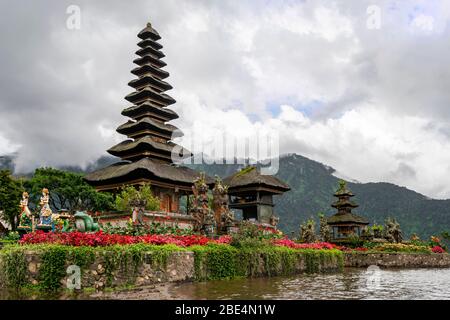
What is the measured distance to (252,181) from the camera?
131 ft

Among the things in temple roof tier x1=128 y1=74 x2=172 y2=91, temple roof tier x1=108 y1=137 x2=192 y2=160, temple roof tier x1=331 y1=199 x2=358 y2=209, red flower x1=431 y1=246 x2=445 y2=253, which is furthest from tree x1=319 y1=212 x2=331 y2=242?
temple roof tier x1=128 y1=74 x2=172 y2=91

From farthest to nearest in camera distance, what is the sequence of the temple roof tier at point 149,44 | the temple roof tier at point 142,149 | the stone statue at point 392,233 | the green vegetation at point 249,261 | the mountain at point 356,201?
1. the mountain at point 356,201
2. the stone statue at point 392,233
3. the temple roof tier at point 149,44
4. the temple roof tier at point 142,149
5. the green vegetation at point 249,261

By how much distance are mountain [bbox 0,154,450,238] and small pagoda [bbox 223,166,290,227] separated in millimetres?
60292

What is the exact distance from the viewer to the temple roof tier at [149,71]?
1644 inches

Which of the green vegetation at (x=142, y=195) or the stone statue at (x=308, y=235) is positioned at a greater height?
the green vegetation at (x=142, y=195)

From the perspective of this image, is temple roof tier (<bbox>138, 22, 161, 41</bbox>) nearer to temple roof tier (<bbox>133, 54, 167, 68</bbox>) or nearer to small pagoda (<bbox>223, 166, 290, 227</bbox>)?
temple roof tier (<bbox>133, 54, 167, 68</bbox>)

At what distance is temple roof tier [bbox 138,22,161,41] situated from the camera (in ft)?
141

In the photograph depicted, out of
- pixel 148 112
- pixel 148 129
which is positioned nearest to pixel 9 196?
pixel 148 129

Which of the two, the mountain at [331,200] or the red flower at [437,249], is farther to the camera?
the mountain at [331,200]

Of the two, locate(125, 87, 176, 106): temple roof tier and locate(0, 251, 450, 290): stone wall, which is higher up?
locate(125, 87, 176, 106): temple roof tier

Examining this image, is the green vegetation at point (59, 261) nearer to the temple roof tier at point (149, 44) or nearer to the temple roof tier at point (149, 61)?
the temple roof tier at point (149, 61)

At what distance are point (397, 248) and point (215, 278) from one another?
95.5 ft

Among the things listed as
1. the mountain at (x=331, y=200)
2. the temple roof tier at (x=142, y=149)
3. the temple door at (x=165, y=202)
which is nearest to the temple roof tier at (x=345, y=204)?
the temple roof tier at (x=142, y=149)

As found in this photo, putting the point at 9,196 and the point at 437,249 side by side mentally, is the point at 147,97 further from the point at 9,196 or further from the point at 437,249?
the point at 437,249
